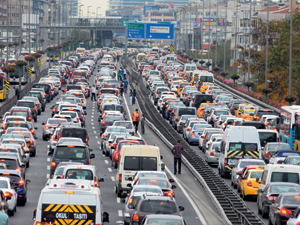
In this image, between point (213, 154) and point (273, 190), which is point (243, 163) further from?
point (213, 154)

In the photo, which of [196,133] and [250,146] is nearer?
[250,146]

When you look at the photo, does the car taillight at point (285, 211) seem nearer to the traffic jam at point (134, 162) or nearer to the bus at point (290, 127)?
the traffic jam at point (134, 162)

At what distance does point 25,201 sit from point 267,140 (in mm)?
16373

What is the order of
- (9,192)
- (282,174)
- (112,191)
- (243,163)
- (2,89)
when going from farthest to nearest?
(2,89) < (243,163) < (112,191) < (282,174) < (9,192)

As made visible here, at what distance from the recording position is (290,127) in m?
39.5

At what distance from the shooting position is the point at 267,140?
3869 centimetres

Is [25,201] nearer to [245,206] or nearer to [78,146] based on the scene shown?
[78,146]

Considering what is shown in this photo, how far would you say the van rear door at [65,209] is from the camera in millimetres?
16547

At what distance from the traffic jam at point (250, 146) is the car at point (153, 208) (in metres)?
2.85

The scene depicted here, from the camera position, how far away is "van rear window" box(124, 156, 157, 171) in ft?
90.8

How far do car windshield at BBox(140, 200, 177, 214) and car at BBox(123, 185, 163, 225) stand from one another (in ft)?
4.08

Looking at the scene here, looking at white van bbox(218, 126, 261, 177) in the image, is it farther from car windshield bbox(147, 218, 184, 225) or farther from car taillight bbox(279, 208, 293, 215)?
car windshield bbox(147, 218, 184, 225)

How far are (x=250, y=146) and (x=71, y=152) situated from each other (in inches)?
310

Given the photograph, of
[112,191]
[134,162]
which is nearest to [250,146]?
[112,191]
